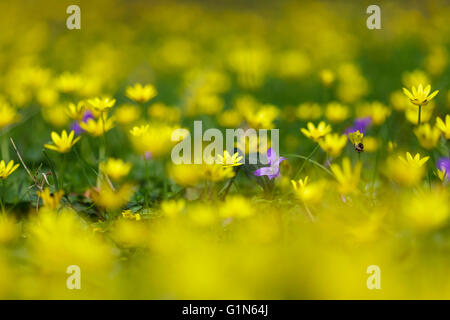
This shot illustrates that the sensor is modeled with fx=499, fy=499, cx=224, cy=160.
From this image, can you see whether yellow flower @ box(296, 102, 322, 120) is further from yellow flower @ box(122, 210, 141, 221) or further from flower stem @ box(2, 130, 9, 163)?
flower stem @ box(2, 130, 9, 163)

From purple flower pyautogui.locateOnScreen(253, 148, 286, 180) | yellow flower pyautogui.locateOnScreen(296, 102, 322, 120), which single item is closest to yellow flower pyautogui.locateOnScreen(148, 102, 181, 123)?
yellow flower pyautogui.locateOnScreen(296, 102, 322, 120)

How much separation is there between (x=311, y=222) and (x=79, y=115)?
0.82m

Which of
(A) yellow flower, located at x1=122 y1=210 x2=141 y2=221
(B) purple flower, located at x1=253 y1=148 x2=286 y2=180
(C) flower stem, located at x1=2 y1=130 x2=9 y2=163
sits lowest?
(A) yellow flower, located at x1=122 y1=210 x2=141 y2=221

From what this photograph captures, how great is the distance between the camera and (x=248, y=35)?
4.38 meters

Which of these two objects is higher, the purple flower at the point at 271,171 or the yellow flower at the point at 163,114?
the yellow flower at the point at 163,114

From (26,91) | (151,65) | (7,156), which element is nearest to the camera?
(7,156)

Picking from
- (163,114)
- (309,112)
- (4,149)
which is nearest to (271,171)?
(309,112)

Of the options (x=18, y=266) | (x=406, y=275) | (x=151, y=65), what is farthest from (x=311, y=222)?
(x=151, y=65)

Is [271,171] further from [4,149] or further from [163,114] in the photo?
[4,149]

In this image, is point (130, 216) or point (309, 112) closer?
point (130, 216)

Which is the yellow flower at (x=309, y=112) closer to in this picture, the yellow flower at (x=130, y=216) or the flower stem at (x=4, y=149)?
the yellow flower at (x=130, y=216)

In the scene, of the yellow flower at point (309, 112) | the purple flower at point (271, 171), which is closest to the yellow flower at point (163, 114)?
the yellow flower at point (309, 112)

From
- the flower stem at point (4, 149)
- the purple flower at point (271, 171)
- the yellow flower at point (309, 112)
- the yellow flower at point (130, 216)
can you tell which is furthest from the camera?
the yellow flower at point (309, 112)

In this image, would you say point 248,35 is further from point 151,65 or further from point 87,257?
point 87,257
